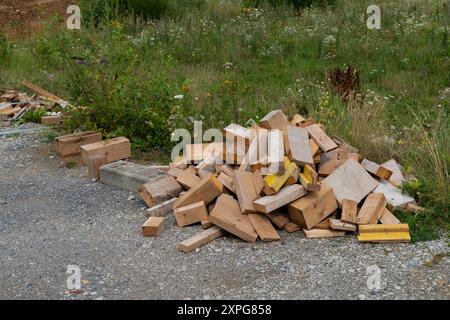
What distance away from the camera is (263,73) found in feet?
32.5

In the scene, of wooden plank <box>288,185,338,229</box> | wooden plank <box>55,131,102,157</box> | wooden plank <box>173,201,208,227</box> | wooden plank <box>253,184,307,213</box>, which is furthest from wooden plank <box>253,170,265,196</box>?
wooden plank <box>55,131,102,157</box>

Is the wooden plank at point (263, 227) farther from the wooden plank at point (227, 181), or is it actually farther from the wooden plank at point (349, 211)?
the wooden plank at point (349, 211)

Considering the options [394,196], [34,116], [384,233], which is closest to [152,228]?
[384,233]

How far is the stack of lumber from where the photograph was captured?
4.65 meters

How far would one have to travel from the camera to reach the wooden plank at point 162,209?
505 cm

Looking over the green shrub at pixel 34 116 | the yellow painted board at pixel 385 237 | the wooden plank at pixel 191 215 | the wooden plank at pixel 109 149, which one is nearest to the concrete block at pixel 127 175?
the wooden plank at pixel 109 149

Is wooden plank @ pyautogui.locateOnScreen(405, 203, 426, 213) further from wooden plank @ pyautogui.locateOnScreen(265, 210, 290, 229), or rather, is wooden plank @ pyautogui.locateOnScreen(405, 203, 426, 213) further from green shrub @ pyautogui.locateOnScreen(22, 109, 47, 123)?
green shrub @ pyautogui.locateOnScreen(22, 109, 47, 123)

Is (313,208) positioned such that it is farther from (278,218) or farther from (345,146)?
(345,146)

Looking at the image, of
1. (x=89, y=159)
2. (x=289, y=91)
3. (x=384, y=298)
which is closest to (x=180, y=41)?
(x=289, y=91)

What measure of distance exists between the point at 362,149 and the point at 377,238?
154cm

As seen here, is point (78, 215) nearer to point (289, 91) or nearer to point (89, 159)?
point (89, 159)

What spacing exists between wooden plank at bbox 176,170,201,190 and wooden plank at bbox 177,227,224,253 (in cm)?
66

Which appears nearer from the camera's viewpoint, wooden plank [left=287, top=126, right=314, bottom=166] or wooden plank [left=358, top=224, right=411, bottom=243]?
wooden plank [left=358, top=224, right=411, bottom=243]

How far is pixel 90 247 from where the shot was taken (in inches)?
183
